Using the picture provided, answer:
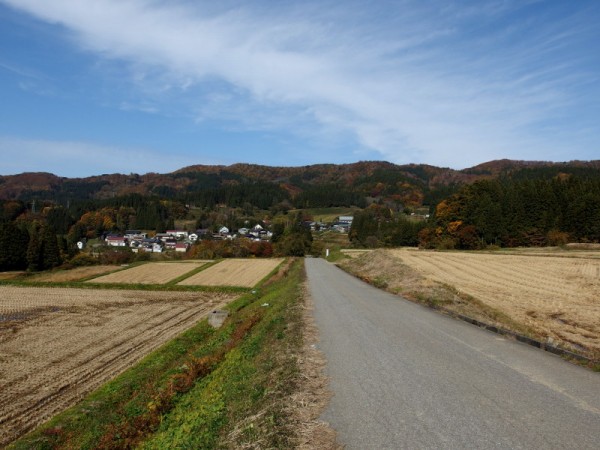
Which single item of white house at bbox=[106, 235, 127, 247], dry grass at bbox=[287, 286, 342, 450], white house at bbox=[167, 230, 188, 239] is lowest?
white house at bbox=[106, 235, 127, 247]

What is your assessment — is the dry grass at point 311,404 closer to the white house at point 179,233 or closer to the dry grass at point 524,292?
the dry grass at point 524,292

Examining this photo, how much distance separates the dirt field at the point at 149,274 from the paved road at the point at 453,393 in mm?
43631

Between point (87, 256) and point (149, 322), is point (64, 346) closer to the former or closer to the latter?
point (149, 322)

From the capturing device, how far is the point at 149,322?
2789 cm

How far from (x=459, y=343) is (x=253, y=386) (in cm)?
628

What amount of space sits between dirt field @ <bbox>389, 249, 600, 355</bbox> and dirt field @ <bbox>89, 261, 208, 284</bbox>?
33770 millimetres

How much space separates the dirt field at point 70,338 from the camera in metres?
13.6

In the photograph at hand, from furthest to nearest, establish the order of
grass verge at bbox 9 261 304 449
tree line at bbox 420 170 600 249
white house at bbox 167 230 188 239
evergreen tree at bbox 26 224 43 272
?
white house at bbox 167 230 188 239
evergreen tree at bbox 26 224 43 272
tree line at bbox 420 170 600 249
grass verge at bbox 9 261 304 449

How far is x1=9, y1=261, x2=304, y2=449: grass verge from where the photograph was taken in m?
6.91

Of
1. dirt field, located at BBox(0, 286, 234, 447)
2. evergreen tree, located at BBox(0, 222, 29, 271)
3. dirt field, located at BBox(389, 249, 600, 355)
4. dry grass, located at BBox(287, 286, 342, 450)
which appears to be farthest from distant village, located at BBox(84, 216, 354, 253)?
dry grass, located at BBox(287, 286, 342, 450)

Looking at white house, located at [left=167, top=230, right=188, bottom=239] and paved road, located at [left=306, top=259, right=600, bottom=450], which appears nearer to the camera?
paved road, located at [left=306, top=259, right=600, bottom=450]

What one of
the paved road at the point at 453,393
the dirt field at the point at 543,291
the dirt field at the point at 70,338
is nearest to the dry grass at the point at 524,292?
the dirt field at the point at 543,291

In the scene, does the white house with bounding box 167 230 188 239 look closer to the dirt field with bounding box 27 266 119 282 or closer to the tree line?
the dirt field with bounding box 27 266 119 282

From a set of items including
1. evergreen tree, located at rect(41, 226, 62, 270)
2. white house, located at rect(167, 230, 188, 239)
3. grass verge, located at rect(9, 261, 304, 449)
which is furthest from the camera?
white house, located at rect(167, 230, 188, 239)
